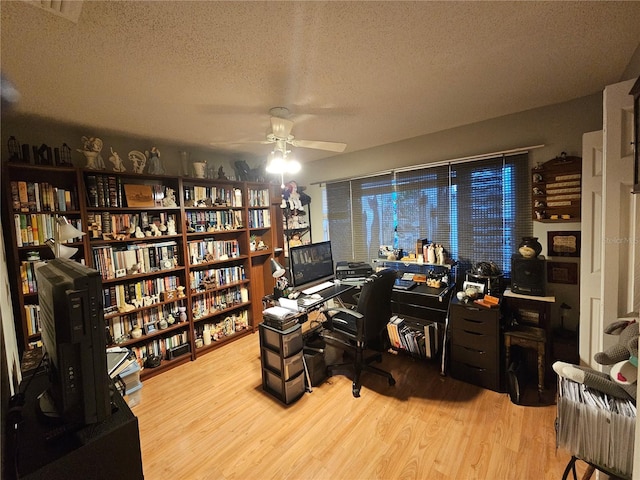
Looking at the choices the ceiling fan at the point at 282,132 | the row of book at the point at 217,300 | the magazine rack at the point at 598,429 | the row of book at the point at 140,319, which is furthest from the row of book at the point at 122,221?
the magazine rack at the point at 598,429

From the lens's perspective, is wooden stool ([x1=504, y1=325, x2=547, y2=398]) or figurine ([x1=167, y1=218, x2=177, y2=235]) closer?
wooden stool ([x1=504, y1=325, x2=547, y2=398])

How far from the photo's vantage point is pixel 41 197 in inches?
82.2

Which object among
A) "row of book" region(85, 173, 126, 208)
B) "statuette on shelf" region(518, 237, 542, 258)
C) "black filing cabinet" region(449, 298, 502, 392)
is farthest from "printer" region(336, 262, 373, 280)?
"row of book" region(85, 173, 126, 208)

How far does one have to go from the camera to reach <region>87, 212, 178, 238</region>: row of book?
237 cm

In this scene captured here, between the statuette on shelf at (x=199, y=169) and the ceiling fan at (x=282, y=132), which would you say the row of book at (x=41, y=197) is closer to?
the statuette on shelf at (x=199, y=169)

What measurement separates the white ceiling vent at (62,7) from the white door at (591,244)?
2.86 m

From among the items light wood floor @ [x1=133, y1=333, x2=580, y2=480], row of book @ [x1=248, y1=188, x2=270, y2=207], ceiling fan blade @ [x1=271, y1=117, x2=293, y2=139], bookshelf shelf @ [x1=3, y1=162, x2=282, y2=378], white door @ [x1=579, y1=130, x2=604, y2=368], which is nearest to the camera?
light wood floor @ [x1=133, y1=333, x2=580, y2=480]

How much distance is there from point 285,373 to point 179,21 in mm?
2237

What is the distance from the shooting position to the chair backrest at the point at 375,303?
84.9 inches

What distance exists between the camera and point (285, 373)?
212 cm

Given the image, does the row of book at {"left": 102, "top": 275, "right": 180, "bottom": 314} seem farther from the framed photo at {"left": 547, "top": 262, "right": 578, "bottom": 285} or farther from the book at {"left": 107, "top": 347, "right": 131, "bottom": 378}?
the framed photo at {"left": 547, "top": 262, "right": 578, "bottom": 285}

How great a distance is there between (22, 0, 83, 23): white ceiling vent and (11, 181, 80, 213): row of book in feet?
5.13

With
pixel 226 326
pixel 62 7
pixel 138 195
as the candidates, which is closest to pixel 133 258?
pixel 138 195

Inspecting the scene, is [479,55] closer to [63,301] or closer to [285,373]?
[63,301]
